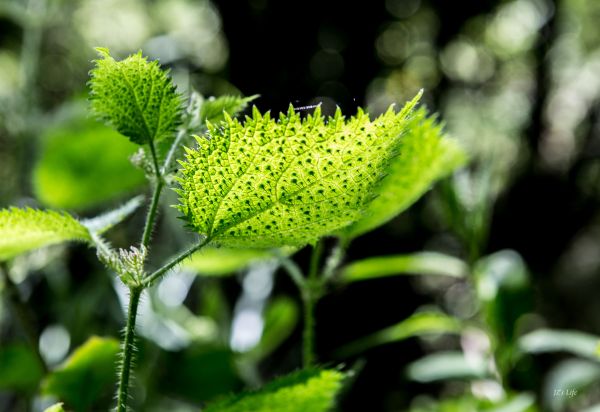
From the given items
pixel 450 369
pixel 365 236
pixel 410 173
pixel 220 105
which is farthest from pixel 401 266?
pixel 365 236

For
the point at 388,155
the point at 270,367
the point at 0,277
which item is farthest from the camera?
the point at 270,367

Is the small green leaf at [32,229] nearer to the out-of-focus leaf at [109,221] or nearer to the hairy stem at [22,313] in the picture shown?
the out-of-focus leaf at [109,221]

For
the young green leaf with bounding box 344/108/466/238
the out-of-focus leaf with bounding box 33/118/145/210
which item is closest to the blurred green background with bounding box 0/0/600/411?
the out-of-focus leaf with bounding box 33/118/145/210

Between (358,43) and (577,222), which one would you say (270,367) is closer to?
(358,43)

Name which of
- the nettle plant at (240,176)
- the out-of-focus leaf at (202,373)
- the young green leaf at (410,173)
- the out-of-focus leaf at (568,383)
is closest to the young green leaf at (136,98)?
the nettle plant at (240,176)

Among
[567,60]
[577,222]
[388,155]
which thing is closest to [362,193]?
[388,155]
